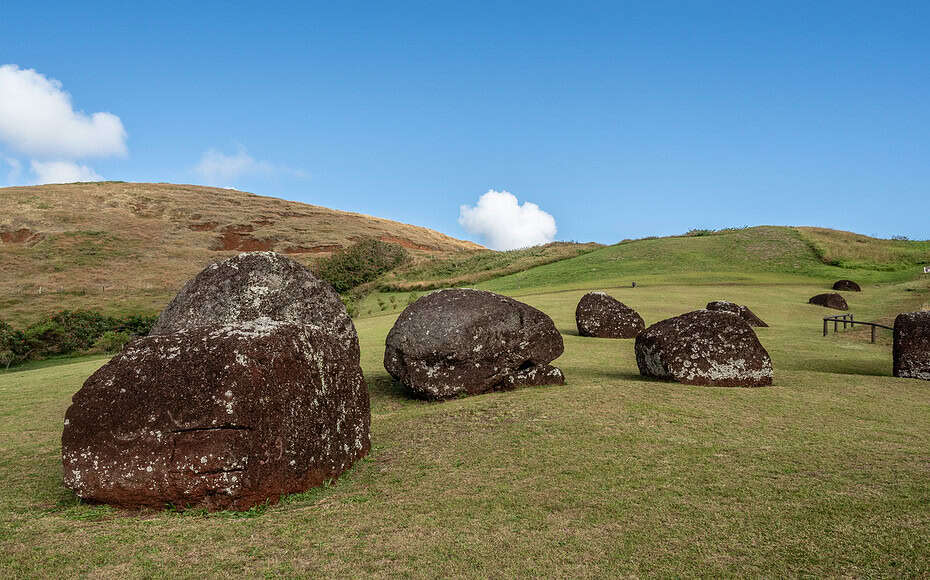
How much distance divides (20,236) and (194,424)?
100854 mm

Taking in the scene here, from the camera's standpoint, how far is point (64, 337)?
125 feet

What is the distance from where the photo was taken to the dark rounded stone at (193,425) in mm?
6043

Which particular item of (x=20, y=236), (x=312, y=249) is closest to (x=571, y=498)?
(x=312, y=249)

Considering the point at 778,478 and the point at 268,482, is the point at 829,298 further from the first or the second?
the point at 268,482

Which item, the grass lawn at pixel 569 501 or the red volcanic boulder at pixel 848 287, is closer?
the grass lawn at pixel 569 501

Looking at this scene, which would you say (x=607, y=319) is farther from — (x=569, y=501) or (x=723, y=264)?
(x=723, y=264)

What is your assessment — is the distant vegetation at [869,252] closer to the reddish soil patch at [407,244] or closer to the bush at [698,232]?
the bush at [698,232]

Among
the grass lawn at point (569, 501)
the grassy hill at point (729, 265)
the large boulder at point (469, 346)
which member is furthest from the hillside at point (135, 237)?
the grass lawn at point (569, 501)

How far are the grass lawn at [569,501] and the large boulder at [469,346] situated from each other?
0.89 metres

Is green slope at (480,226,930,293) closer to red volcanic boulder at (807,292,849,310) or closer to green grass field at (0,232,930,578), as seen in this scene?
red volcanic boulder at (807,292,849,310)

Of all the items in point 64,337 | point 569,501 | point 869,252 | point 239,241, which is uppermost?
point 239,241

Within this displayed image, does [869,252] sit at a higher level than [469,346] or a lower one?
higher

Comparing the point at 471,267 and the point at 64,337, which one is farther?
the point at 471,267

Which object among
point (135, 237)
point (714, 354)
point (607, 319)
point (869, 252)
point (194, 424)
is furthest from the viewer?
point (135, 237)
